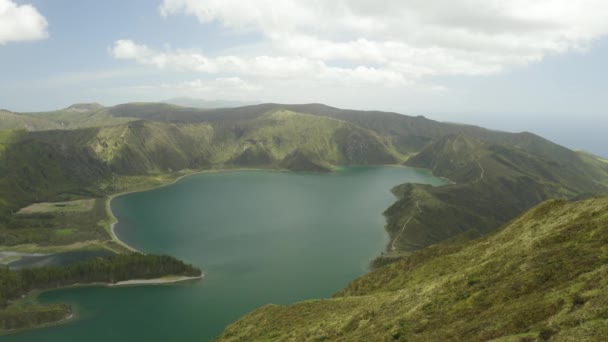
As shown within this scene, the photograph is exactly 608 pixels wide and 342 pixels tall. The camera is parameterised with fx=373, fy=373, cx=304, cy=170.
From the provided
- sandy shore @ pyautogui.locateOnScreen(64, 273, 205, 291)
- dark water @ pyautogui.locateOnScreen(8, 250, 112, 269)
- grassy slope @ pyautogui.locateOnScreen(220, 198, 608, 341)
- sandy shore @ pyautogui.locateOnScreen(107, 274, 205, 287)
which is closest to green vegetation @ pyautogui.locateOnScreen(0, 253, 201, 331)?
sandy shore @ pyautogui.locateOnScreen(64, 273, 205, 291)

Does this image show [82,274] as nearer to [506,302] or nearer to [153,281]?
[153,281]

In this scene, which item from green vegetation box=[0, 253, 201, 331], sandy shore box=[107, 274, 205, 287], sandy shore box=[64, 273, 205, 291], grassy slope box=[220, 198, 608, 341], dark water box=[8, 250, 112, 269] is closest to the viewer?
grassy slope box=[220, 198, 608, 341]

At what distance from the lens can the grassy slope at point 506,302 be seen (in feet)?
107

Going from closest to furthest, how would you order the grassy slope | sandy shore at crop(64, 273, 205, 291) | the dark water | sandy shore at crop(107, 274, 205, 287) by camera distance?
1. the grassy slope
2. sandy shore at crop(64, 273, 205, 291)
3. sandy shore at crop(107, 274, 205, 287)
4. the dark water

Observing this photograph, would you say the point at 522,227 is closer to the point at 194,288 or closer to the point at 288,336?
the point at 288,336

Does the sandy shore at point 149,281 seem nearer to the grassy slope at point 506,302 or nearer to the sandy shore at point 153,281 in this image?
the sandy shore at point 153,281

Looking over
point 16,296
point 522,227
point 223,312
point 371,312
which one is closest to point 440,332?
point 371,312

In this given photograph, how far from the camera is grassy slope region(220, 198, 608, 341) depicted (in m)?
32.6

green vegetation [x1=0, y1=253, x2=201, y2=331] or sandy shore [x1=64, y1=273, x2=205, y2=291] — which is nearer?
green vegetation [x1=0, y1=253, x2=201, y2=331]

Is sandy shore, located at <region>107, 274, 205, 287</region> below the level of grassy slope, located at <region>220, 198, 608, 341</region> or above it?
below

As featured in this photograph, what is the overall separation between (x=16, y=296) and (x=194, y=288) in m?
66.9

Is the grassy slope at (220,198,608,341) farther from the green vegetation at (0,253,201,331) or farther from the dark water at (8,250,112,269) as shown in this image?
the dark water at (8,250,112,269)

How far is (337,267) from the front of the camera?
16975cm

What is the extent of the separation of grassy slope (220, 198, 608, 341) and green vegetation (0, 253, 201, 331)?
9428 cm
